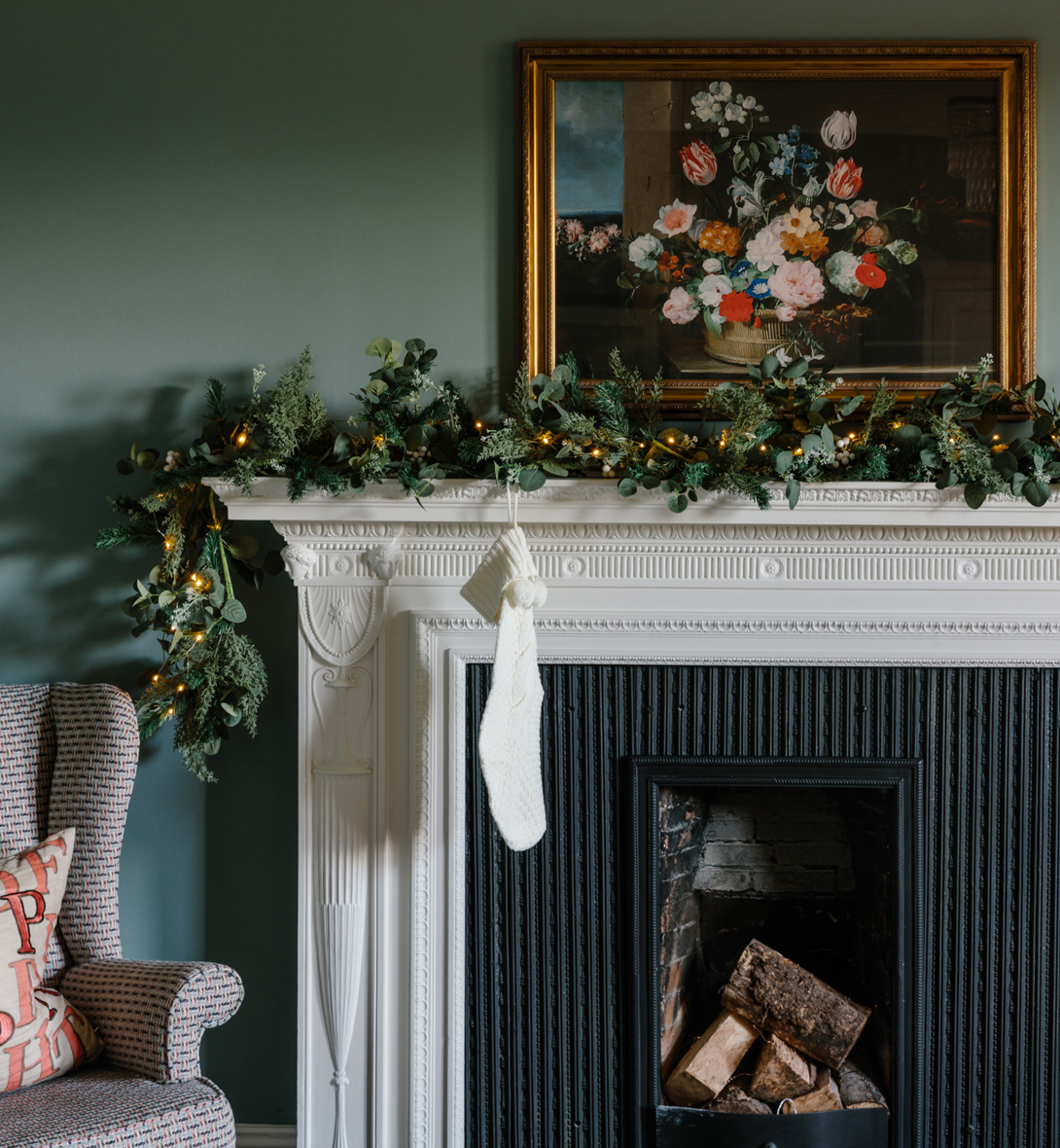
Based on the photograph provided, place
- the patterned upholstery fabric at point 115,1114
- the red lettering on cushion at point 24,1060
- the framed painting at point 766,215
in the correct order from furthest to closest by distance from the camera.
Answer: the framed painting at point 766,215, the red lettering on cushion at point 24,1060, the patterned upholstery fabric at point 115,1114

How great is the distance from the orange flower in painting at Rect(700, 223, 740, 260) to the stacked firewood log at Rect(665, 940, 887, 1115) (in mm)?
1469

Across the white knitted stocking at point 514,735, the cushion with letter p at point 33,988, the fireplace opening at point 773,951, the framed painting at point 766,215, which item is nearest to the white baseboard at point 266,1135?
the cushion with letter p at point 33,988

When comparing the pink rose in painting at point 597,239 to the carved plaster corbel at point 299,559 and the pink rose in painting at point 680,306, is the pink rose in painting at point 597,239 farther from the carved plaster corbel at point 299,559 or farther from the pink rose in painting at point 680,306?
the carved plaster corbel at point 299,559

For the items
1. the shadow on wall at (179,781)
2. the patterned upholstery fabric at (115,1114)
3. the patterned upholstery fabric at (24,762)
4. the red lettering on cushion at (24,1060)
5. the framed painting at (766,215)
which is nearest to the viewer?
the patterned upholstery fabric at (115,1114)

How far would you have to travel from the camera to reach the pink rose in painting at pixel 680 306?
179 cm

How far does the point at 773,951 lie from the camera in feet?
6.00

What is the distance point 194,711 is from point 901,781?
1.40 metres

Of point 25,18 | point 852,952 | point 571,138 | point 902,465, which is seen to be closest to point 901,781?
point 852,952

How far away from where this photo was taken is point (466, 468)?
1.69 meters

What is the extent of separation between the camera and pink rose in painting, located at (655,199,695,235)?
179cm

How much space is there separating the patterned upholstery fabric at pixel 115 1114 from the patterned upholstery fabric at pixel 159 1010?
1.4 inches

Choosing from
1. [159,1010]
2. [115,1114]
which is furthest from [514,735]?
[115,1114]

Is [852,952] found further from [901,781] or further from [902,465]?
[902,465]

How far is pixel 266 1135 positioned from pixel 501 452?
157 cm
